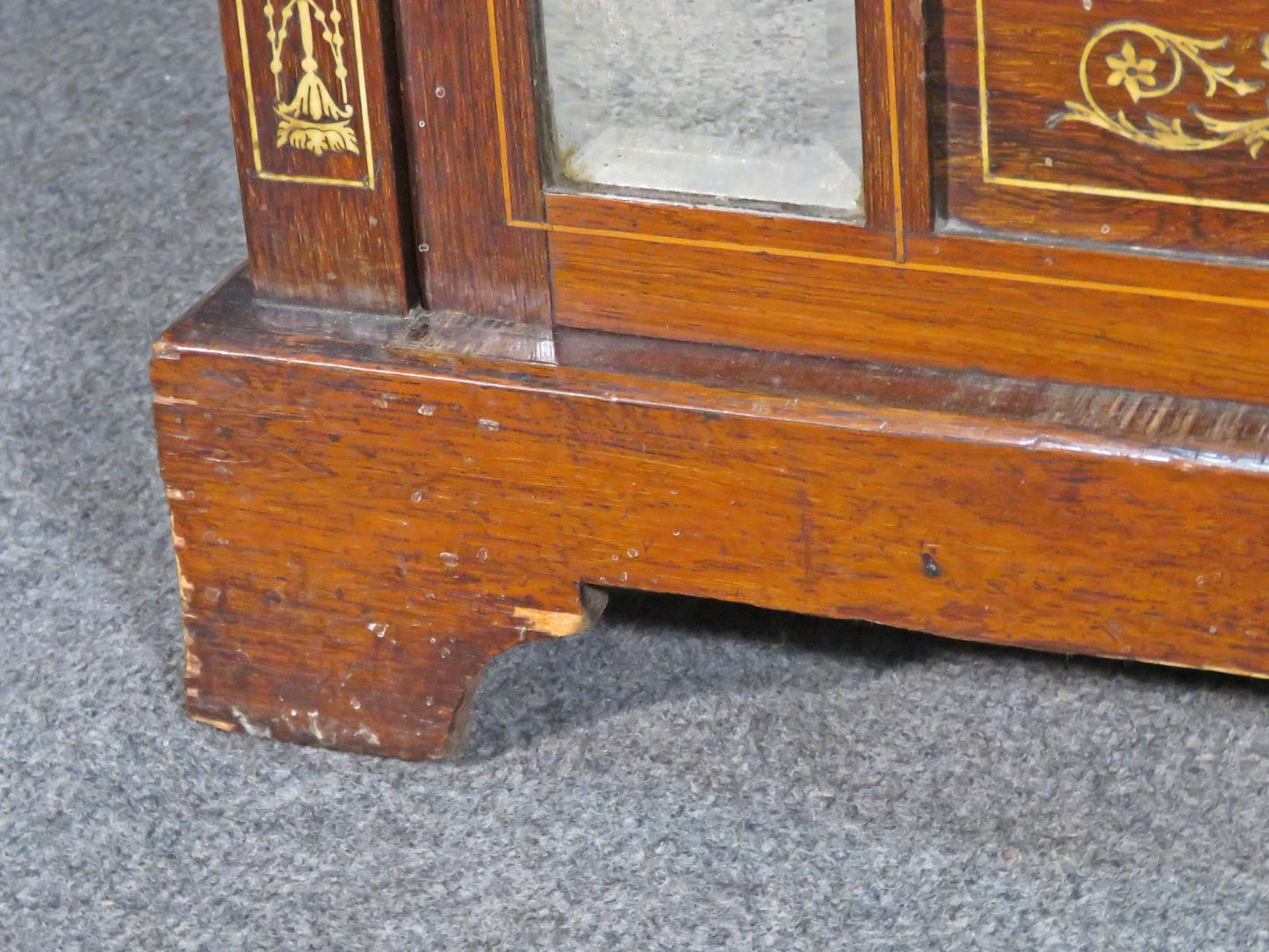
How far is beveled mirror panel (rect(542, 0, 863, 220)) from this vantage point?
105cm

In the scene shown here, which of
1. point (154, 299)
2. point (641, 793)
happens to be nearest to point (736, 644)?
point (641, 793)

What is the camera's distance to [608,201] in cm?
111

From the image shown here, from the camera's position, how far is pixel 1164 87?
0.99 metres

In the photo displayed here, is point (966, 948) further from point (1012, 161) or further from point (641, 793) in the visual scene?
point (1012, 161)

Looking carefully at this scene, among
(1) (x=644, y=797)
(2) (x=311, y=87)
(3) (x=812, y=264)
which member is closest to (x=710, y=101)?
(3) (x=812, y=264)

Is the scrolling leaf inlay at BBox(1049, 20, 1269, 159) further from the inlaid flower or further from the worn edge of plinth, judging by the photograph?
the worn edge of plinth

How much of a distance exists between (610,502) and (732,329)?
0.11 metres

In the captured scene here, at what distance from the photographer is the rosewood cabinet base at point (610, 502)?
3.46 ft

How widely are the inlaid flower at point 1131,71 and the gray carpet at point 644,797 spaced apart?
0.41m

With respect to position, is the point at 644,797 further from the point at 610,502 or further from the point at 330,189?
the point at 330,189

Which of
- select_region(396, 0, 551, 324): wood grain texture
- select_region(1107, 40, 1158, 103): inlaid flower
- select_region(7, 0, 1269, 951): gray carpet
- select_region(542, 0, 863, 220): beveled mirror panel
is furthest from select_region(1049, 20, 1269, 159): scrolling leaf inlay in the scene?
select_region(7, 0, 1269, 951): gray carpet

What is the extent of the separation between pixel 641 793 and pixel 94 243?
2.44 feet

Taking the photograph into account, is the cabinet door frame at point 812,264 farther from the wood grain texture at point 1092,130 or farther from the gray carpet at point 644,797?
the gray carpet at point 644,797

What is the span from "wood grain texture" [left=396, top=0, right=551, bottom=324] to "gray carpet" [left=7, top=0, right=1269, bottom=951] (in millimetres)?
277
